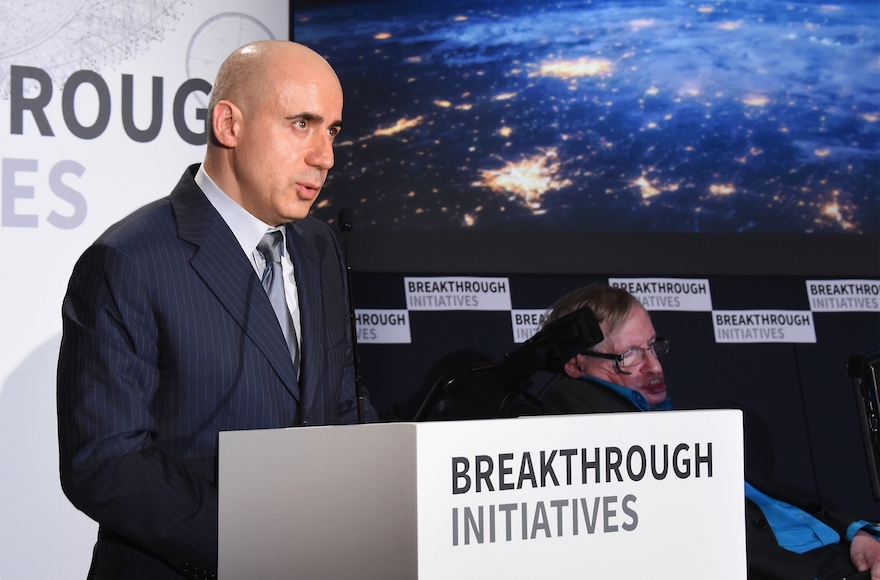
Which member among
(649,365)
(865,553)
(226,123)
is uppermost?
(226,123)

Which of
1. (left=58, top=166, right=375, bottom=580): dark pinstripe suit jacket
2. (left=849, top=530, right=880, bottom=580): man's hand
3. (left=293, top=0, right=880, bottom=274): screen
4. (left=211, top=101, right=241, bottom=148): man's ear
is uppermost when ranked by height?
(left=293, top=0, right=880, bottom=274): screen

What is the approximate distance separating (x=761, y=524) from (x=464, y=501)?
1822 mm

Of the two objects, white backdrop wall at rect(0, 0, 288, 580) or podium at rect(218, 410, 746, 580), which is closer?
podium at rect(218, 410, 746, 580)

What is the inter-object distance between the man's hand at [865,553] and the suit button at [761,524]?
30cm

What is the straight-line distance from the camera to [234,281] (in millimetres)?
1712

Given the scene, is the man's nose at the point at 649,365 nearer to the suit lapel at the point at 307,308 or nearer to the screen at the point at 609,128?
the screen at the point at 609,128

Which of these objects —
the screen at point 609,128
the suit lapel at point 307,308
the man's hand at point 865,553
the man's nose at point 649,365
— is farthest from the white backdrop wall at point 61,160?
the man's hand at point 865,553

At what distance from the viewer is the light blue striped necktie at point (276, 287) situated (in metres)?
1.81

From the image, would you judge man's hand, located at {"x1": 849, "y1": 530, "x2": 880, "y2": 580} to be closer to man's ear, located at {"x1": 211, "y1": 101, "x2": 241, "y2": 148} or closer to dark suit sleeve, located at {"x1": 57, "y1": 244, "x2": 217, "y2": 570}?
dark suit sleeve, located at {"x1": 57, "y1": 244, "x2": 217, "y2": 570}

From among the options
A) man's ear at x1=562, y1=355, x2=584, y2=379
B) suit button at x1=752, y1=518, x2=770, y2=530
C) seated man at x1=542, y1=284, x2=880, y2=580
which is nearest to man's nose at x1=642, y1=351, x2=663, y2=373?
seated man at x1=542, y1=284, x2=880, y2=580

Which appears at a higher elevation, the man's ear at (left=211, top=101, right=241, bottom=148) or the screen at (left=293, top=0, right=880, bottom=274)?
the screen at (left=293, top=0, right=880, bottom=274)

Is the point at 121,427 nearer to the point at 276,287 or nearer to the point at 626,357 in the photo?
the point at 276,287

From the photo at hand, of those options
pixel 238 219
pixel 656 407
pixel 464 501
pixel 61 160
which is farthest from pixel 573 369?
pixel 464 501

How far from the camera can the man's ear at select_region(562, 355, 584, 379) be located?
3.01m
